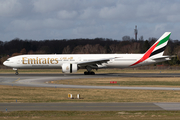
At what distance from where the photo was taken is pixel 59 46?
611ft

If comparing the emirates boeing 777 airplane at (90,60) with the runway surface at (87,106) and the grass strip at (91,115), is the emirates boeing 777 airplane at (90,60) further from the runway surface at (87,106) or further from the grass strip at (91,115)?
the grass strip at (91,115)

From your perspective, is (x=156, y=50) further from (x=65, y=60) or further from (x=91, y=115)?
(x=91, y=115)

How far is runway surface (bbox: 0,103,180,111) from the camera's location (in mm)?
15789

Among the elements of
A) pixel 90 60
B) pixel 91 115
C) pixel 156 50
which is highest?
pixel 156 50

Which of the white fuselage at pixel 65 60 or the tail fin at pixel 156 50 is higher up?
the tail fin at pixel 156 50

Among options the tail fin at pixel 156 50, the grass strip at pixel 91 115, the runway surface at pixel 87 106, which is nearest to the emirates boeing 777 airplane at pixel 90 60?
the tail fin at pixel 156 50

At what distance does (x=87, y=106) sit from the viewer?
55.0ft

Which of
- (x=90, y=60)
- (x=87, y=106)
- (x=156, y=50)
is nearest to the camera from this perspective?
(x=87, y=106)

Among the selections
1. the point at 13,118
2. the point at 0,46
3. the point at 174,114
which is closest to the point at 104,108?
the point at 174,114

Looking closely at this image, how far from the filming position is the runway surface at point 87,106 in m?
15.8

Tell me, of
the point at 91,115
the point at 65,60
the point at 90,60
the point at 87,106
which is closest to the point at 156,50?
the point at 90,60

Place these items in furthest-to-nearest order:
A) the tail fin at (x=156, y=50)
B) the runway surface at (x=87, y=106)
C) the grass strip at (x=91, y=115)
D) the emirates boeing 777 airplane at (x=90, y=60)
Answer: the tail fin at (x=156, y=50) → the emirates boeing 777 airplane at (x=90, y=60) → the runway surface at (x=87, y=106) → the grass strip at (x=91, y=115)

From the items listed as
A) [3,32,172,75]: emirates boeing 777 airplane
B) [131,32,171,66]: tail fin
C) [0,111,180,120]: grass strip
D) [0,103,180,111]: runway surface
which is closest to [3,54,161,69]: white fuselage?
[3,32,172,75]: emirates boeing 777 airplane

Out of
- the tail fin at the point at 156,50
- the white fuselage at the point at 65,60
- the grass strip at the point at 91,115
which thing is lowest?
the grass strip at the point at 91,115
